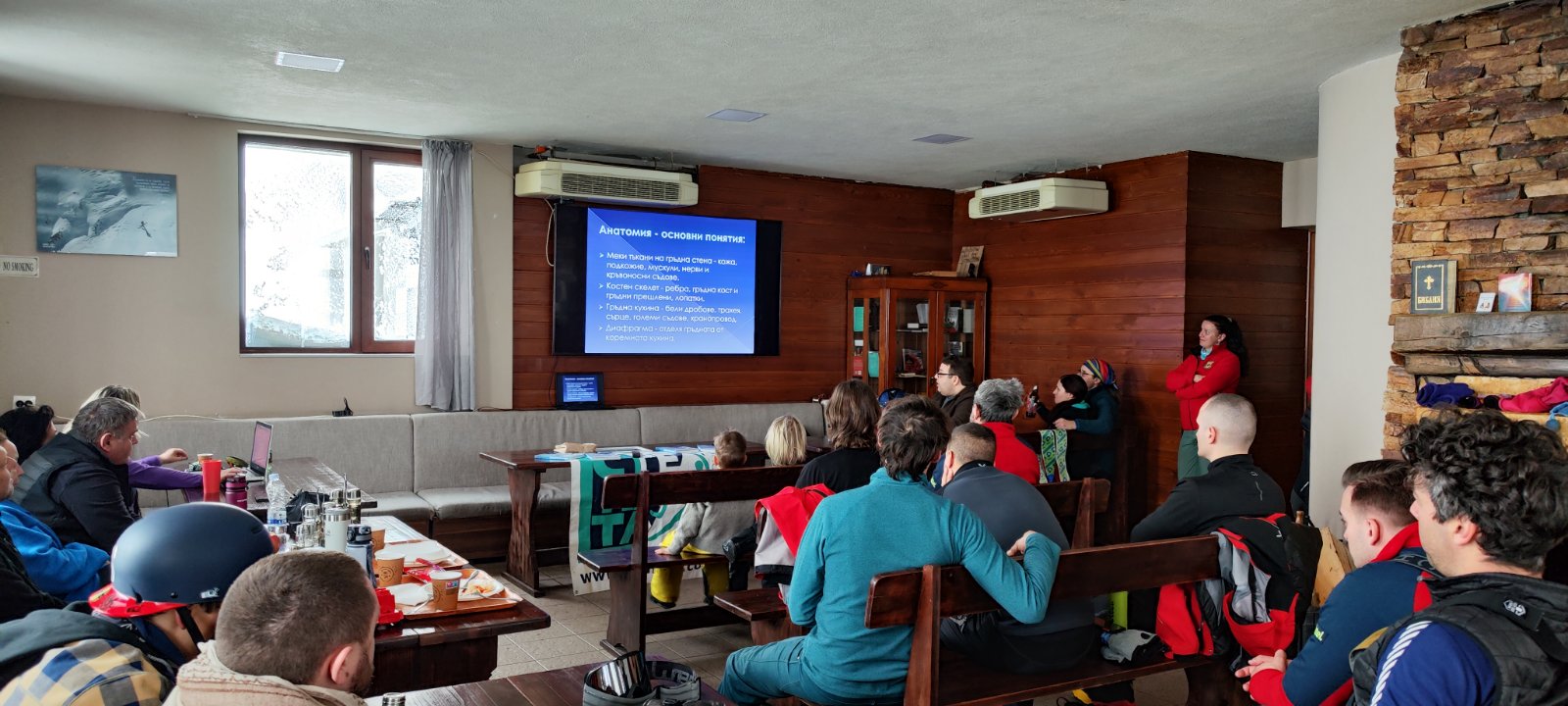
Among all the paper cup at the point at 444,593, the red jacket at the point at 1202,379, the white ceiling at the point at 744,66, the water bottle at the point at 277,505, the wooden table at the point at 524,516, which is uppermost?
the white ceiling at the point at 744,66

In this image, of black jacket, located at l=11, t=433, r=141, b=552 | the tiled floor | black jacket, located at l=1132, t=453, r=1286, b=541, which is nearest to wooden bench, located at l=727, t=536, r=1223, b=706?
black jacket, located at l=1132, t=453, r=1286, b=541

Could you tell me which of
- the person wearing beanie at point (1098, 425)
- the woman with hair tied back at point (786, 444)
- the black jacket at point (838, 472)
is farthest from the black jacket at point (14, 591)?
the person wearing beanie at point (1098, 425)

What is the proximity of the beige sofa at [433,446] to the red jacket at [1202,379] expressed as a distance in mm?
3437

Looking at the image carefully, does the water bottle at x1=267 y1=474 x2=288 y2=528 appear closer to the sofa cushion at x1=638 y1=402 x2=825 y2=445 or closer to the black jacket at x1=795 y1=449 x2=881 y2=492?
the black jacket at x1=795 y1=449 x2=881 y2=492

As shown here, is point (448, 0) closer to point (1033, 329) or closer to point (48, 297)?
point (48, 297)

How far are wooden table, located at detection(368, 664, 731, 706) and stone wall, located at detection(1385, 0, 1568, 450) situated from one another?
11.2ft

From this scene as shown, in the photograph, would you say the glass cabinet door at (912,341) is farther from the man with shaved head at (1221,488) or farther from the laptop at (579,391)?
the man with shaved head at (1221,488)

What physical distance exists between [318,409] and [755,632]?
4.04 m

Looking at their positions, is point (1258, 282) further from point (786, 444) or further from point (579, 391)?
point (579, 391)

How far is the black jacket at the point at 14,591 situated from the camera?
225 centimetres

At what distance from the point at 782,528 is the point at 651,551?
1.11m

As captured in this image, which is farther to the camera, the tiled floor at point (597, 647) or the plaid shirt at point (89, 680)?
the tiled floor at point (597, 647)

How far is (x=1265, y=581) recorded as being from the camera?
291 cm

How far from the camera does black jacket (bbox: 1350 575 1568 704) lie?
1.46 metres
